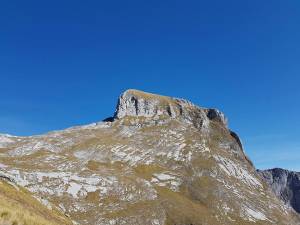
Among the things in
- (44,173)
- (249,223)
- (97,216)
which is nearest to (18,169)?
(44,173)

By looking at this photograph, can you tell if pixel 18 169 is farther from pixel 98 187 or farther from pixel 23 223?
pixel 23 223

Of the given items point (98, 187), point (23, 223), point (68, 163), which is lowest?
point (23, 223)

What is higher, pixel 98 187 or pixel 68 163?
pixel 68 163

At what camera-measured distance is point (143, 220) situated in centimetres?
16000

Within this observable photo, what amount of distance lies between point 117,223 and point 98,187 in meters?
27.5

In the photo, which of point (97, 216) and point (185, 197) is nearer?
point (97, 216)

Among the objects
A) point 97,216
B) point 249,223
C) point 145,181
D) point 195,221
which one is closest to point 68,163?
point 145,181

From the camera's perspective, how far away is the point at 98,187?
174250 millimetres

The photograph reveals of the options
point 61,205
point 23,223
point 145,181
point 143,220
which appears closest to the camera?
point 23,223

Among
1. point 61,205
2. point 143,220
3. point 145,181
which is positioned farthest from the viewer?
point 145,181

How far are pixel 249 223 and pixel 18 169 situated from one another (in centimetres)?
12066

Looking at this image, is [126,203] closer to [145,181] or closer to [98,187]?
[98,187]

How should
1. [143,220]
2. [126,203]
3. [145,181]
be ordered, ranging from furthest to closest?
[145,181] < [126,203] < [143,220]

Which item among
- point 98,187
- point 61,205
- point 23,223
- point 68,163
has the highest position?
point 68,163
